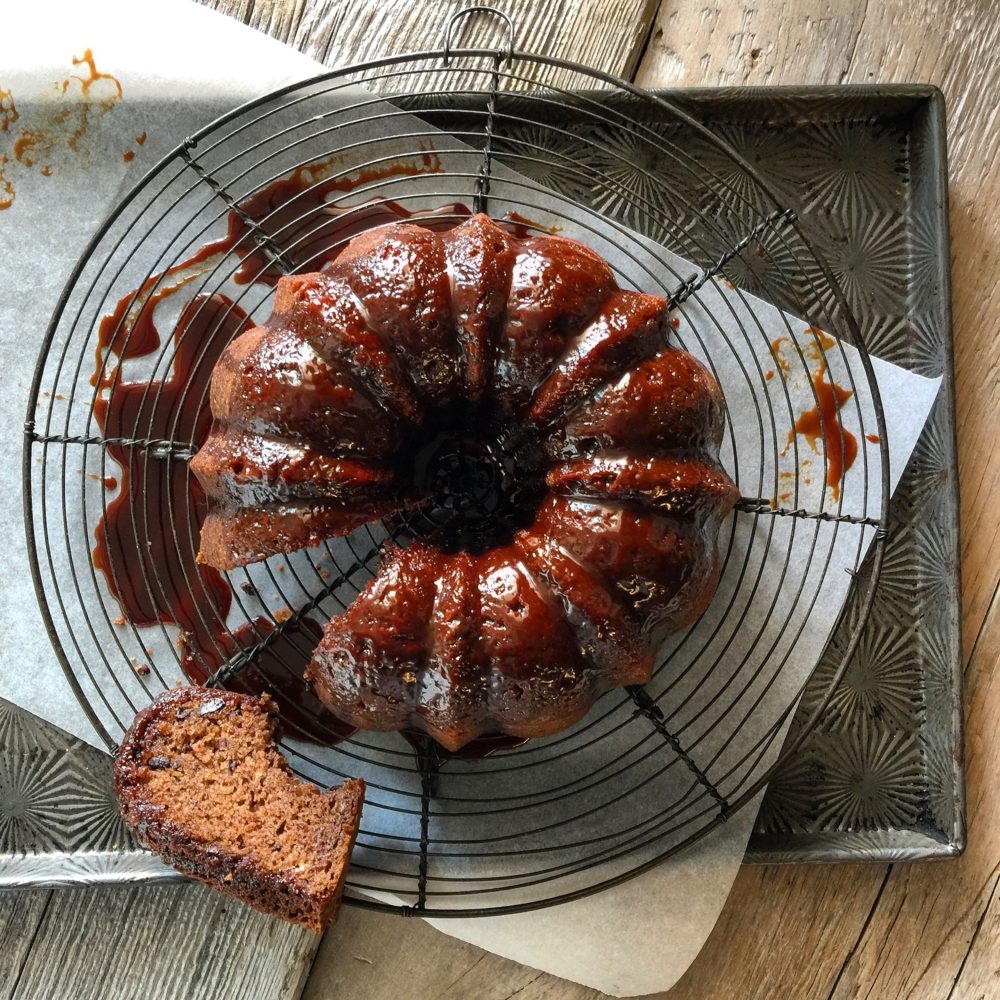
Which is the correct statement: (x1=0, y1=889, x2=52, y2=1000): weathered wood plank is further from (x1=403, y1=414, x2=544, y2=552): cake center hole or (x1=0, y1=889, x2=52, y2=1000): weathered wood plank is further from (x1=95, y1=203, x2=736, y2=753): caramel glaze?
(x1=403, y1=414, x2=544, y2=552): cake center hole

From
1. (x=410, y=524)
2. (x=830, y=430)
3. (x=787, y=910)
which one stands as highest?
(x=830, y=430)

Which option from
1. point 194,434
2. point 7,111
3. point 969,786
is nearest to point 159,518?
point 194,434

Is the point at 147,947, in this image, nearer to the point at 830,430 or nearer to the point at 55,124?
the point at 55,124

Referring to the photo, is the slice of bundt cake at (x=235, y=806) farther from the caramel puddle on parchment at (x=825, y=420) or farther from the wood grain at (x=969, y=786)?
the caramel puddle on parchment at (x=825, y=420)

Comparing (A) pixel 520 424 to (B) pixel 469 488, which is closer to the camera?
(A) pixel 520 424

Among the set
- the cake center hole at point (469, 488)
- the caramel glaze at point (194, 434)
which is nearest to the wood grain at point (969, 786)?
the caramel glaze at point (194, 434)

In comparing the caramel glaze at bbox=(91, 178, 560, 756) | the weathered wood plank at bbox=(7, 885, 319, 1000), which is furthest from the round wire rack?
the weathered wood plank at bbox=(7, 885, 319, 1000)
